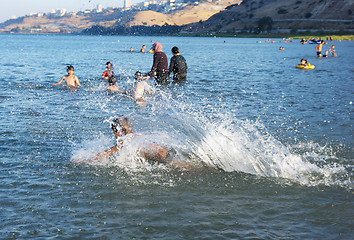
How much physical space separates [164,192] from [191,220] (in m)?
1.09

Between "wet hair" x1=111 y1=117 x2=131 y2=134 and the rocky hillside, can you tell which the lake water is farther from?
the rocky hillside

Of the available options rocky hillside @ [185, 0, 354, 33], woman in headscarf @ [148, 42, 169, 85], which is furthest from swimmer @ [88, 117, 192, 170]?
rocky hillside @ [185, 0, 354, 33]

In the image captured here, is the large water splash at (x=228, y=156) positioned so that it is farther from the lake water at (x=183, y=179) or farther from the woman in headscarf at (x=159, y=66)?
the woman in headscarf at (x=159, y=66)

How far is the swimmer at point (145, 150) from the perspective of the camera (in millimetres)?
7453

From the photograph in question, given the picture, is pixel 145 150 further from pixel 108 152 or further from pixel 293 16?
pixel 293 16

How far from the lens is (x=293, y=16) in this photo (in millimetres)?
159750

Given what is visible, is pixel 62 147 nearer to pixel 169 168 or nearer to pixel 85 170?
pixel 85 170

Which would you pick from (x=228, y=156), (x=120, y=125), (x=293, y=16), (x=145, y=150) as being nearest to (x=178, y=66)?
(x=145, y=150)

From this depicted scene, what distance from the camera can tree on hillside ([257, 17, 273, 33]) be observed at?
518ft

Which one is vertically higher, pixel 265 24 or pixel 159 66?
pixel 265 24

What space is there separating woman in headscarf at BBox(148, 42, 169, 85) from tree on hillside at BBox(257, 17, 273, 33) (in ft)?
484

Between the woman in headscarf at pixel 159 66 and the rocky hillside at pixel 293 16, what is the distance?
4907 inches

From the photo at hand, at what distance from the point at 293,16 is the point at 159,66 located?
508ft

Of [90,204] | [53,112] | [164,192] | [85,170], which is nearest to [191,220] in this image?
[164,192]
